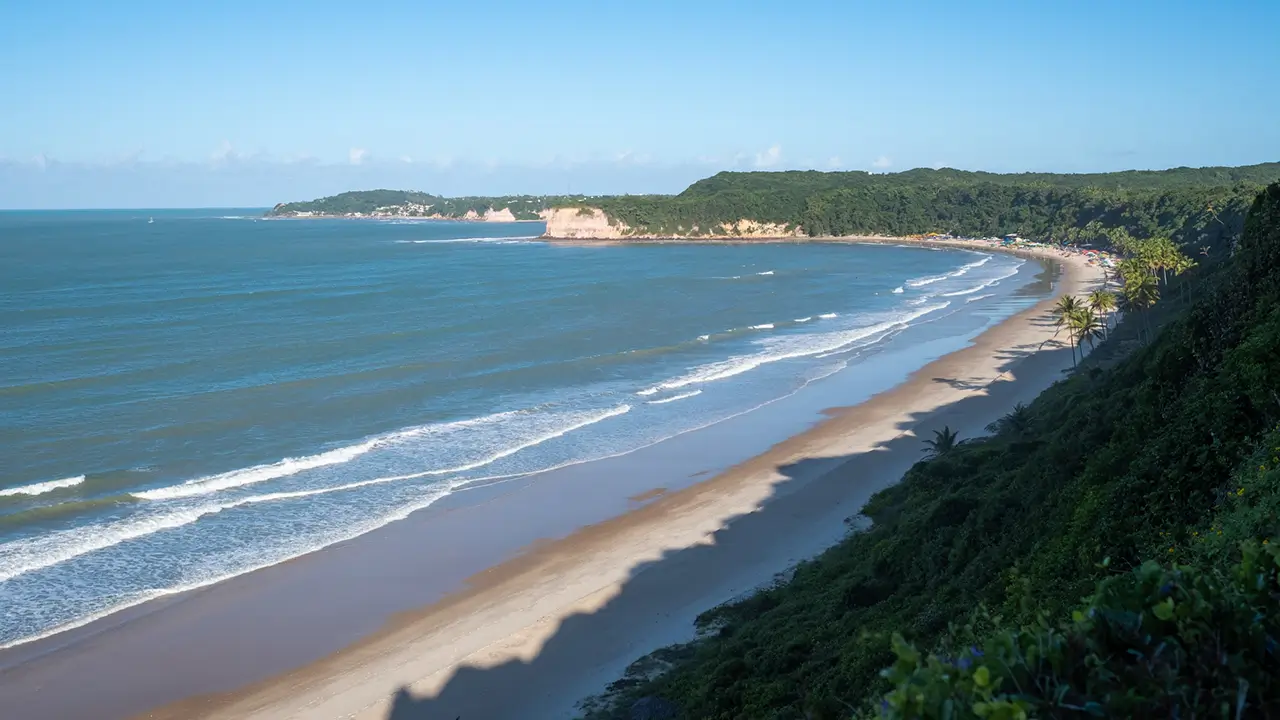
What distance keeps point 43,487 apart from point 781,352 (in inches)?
1283

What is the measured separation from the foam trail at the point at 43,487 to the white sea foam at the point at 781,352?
65.6ft

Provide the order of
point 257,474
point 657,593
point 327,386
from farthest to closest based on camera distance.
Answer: point 327,386, point 257,474, point 657,593

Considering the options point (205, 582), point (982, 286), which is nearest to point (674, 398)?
point (205, 582)

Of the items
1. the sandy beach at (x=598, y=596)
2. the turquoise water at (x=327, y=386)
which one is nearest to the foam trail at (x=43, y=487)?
the turquoise water at (x=327, y=386)

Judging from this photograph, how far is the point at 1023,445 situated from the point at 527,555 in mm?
11378

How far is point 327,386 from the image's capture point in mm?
40469

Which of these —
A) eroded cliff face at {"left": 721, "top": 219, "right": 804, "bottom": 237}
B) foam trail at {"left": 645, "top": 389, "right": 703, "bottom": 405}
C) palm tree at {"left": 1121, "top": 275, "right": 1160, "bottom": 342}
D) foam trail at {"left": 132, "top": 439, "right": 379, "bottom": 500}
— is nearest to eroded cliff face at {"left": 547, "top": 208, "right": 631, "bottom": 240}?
eroded cliff face at {"left": 721, "top": 219, "right": 804, "bottom": 237}

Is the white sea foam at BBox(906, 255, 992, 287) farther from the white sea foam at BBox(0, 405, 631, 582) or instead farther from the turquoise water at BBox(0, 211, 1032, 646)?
the white sea foam at BBox(0, 405, 631, 582)

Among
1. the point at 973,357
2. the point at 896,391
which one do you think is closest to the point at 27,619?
the point at 896,391

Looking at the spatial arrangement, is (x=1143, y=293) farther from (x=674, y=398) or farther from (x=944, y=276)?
(x=944, y=276)

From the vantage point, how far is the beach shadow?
A: 16109mm

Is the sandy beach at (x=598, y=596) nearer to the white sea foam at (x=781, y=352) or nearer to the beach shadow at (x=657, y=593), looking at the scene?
the beach shadow at (x=657, y=593)

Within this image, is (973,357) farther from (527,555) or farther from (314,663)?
(314,663)

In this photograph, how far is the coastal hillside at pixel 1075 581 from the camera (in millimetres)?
5043
